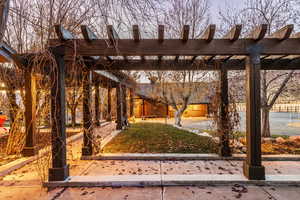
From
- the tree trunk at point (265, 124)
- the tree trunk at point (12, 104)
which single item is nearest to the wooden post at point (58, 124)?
the tree trunk at point (12, 104)

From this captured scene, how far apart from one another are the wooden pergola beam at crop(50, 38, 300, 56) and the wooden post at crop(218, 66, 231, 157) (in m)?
1.28

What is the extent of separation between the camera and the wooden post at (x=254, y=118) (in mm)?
3064

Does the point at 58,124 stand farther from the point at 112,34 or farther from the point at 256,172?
the point at 256,172

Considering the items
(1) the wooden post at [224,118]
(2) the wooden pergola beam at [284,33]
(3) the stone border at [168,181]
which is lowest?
(3) the stone border at [168,181]

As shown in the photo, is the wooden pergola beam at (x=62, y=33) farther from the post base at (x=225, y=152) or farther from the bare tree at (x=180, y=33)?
the post base at (x=225, y=152)

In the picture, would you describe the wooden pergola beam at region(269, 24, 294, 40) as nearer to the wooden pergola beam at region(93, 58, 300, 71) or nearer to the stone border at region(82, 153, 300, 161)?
the wooden pergola beam at region(93, 58, 300, 71)

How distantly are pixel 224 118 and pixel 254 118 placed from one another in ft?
4.64

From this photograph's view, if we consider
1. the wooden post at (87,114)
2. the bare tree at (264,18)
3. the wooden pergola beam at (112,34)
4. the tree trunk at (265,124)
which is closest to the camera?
the wooden pergola beam at (112,34)

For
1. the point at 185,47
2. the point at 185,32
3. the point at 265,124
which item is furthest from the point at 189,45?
the point at 265,124

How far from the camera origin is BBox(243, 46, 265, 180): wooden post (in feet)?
10.1

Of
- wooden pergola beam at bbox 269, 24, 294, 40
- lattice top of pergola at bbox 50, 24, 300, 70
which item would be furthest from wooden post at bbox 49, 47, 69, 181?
wooden pergola beam at bbox 269, 24, 294, 40

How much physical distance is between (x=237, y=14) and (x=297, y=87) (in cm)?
452

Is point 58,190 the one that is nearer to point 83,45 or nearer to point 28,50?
point 83,45

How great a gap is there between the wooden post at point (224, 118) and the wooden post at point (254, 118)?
1.19m
